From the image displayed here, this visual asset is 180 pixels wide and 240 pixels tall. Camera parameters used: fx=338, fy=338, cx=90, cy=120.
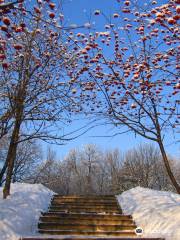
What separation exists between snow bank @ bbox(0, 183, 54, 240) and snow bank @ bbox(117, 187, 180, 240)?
107 inches

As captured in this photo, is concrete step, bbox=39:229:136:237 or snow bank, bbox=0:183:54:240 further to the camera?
concrete step, bbox=39:229:136:237

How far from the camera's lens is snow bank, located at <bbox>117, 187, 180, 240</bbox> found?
304 inches

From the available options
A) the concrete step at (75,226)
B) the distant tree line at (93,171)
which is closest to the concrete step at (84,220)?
the concrete step at (75,226)

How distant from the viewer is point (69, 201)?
12.1 meters

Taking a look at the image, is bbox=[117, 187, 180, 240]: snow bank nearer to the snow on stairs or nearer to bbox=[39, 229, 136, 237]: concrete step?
the snow on stairs

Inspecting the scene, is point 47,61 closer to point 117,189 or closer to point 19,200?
point 19,200

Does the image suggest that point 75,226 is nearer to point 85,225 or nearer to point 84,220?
point 85,225

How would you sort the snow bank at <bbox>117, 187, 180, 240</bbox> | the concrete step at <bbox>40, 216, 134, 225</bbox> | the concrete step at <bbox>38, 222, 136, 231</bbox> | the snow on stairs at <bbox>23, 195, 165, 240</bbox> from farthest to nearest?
the concrete step at <bbox>40, 216, 134, 225</bbox> → the concrete step at <bbox>38, 222, 136, 231</bbox> → the snow on stairs at <bbox>23, 195, 165, 240</bbox> → the snow bank at <bbox>117, 187, 180, 240</bbox>

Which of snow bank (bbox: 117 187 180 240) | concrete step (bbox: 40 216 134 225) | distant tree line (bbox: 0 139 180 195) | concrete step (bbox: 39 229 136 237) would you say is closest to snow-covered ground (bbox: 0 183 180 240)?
snow bank (bbox: 117 187 180 240)

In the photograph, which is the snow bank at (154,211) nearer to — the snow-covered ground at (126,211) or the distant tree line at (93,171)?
the snow-covered ground at (126,211)

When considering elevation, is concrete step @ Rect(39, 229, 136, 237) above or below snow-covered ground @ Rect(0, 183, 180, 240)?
below

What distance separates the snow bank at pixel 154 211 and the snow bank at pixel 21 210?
2.73 metres

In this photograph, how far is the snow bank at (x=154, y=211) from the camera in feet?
25.3

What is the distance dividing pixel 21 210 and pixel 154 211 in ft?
11.9
